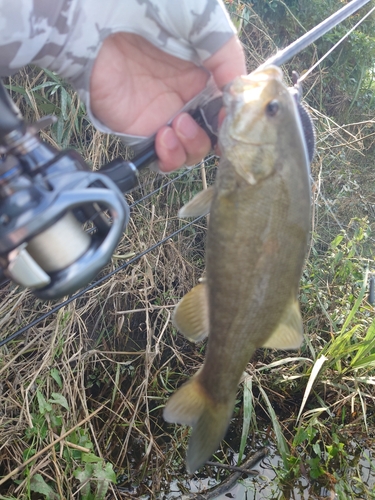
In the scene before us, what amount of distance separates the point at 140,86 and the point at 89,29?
12.2 inches

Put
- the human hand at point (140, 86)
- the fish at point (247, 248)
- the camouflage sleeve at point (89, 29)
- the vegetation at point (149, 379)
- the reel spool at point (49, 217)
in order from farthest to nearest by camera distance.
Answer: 1. the vegetation at point (149, 379)
2. the human hand at point (140, 86)
3. the camouflage sleeve at point (89, 29)
4. the fish at point (247, 248)
5. the reel spool at point (49, 217)

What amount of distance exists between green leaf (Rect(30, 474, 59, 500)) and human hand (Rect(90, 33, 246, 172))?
61.1 inches

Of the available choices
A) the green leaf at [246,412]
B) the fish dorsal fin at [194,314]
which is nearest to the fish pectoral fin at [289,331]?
the fish dorsal fin at [194,314]

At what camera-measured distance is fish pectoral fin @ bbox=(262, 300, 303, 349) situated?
144 cm

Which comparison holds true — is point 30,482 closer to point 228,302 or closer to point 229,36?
point 228,302

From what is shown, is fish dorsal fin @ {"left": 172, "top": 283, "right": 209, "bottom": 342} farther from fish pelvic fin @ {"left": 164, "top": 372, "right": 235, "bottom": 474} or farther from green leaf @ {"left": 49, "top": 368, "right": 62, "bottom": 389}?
green leaf @ {"left": 49, "top": 368, "right": 62, "bottom": 389}

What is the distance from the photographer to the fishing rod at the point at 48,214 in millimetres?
1104

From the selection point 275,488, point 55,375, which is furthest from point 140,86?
point 275,488

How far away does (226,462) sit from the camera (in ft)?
8.77

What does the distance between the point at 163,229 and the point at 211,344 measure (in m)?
1.81

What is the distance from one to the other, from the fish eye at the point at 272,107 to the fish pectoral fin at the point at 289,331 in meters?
0.65

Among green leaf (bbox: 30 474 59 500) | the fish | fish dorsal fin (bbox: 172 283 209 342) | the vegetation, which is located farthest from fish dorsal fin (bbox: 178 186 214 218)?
green leaf (bbox: 30 474 59 500)

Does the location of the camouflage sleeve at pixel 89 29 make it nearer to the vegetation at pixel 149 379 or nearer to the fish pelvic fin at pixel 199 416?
the vegetation at pixel 149 379

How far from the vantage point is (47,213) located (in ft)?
3.61
